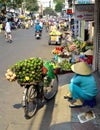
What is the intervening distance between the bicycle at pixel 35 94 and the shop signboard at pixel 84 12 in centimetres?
705

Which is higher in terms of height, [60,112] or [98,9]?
[98,9]

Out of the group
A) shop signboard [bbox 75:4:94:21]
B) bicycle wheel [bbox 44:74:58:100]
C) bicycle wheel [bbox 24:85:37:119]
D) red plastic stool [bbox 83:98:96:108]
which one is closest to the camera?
bicycle wheel [bbox 24:85:37:119]

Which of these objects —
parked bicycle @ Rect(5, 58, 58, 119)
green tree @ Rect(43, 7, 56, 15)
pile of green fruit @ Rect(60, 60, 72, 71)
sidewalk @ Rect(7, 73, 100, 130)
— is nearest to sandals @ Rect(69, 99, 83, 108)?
sidewalk @ Rect(7, 73, 100, 130)

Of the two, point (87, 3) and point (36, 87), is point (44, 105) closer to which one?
point (36, 87)

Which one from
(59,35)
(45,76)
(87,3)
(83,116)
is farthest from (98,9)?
(59,35)

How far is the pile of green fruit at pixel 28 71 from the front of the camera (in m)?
8.20

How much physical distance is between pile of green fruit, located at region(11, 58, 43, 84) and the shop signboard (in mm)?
8421

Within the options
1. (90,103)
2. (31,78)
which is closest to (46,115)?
(31,78)

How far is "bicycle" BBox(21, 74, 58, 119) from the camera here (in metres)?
8.17

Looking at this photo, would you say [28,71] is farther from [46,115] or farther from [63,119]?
[63,119]

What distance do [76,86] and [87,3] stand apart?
8875mm

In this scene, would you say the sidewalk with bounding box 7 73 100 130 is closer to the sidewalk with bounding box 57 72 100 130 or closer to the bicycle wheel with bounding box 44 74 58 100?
the sidewalk with bounding box 57 72 100 130

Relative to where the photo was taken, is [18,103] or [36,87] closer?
[36,87]

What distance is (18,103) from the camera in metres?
9.52
